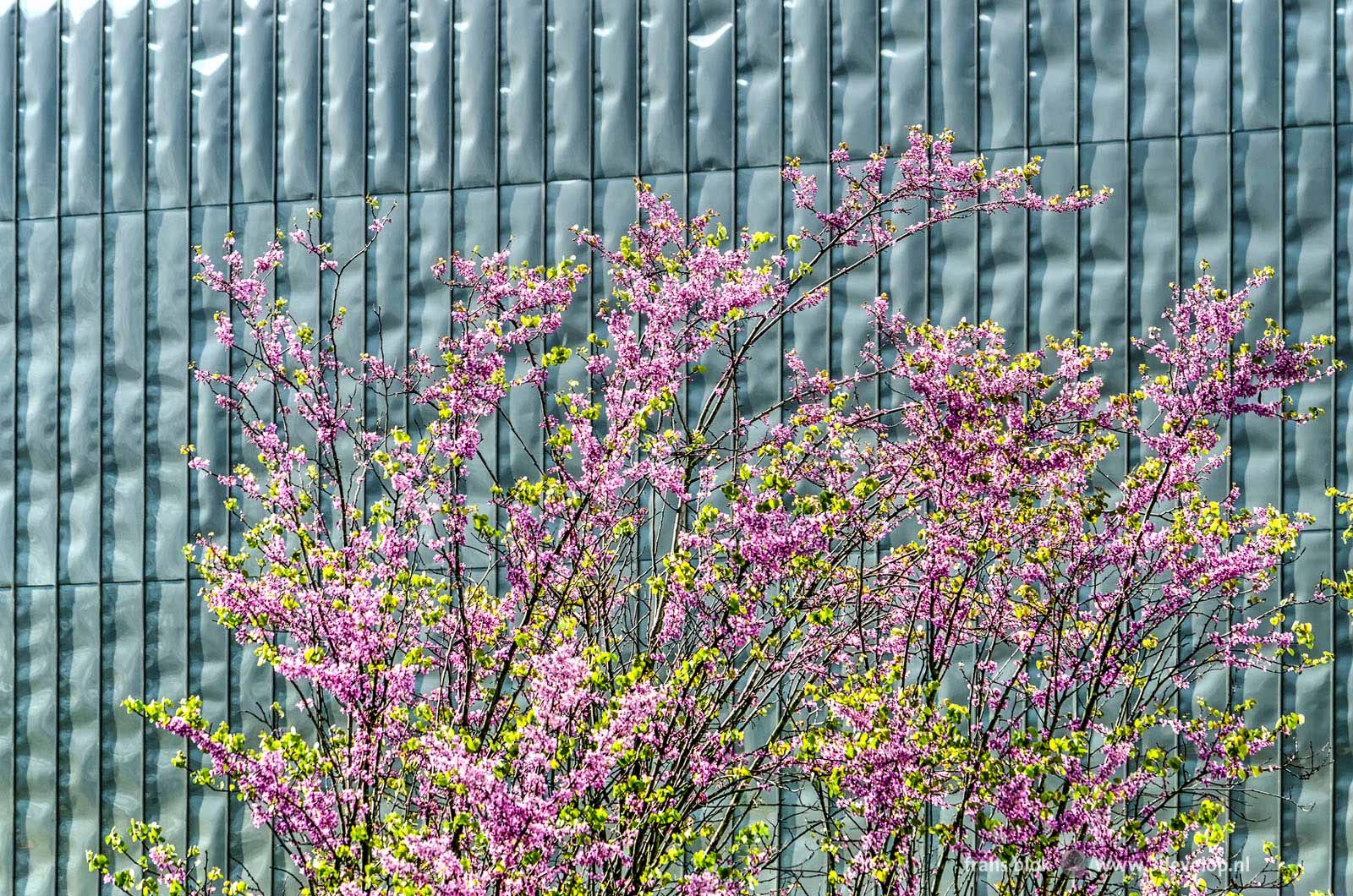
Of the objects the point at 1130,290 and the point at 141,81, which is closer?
the point at 1130,290

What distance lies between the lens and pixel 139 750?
14.9m

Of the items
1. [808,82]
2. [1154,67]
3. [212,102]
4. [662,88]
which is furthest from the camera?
[212,102]

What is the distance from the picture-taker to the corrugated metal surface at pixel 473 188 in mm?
12805

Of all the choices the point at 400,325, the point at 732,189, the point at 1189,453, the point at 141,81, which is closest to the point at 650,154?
the point at 732,189

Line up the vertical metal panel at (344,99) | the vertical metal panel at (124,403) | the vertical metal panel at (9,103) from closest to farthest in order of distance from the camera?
the vertical metal panel at (344,99) → the vertical metal panel at (124,403) → the vertical metal panel at (9,103)

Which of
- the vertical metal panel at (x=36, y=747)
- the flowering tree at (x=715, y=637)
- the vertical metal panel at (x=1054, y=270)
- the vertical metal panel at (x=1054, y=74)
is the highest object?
the vertical metal panel at (x=1054, y=74)

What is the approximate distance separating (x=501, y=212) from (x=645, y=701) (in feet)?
29.4

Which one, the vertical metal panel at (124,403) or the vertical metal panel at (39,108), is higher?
the vertical metal panel at (39,108)

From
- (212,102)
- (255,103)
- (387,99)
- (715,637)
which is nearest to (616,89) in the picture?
(387,99)

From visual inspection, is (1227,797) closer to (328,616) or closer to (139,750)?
(328,616)

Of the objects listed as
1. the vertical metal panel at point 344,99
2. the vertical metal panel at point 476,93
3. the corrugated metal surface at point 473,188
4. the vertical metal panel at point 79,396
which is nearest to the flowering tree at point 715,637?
the corrugated metal surface at point 473,188

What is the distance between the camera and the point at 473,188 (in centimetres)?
1445

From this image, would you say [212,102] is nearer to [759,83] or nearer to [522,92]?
[522,92]

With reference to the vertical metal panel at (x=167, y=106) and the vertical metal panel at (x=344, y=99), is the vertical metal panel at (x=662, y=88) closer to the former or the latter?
the vertical metal panel at (x=344, y=99)
